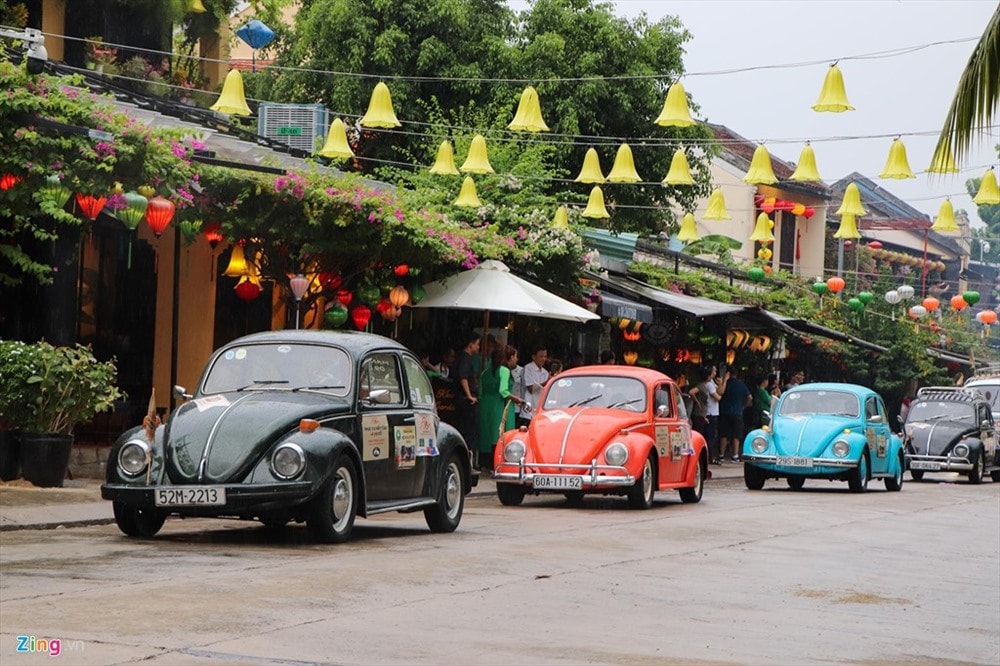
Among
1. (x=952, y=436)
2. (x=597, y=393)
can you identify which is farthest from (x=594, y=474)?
(x=952, y=436)

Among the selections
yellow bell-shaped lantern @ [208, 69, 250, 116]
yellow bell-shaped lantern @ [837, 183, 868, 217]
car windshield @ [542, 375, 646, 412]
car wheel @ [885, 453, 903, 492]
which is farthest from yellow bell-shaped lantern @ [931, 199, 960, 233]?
yellow bell-shaped lantern @ [208, 69, 250, 116]

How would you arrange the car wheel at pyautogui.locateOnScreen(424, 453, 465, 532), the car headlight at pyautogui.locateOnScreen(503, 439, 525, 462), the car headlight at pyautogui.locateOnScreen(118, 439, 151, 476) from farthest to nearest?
1. the car headlight at pyautogui.locateOnScreen(503, 439, 525, 462)
2. the car wheel at pyautogui.locateOnScreen(424, 453, 465, 532)
3. the car headlight at pyautogui.locateOnScreen(118, 439, 151, 476)

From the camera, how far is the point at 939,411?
3359 centimetres

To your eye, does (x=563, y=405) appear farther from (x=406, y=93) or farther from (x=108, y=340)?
(x=406, y=93)

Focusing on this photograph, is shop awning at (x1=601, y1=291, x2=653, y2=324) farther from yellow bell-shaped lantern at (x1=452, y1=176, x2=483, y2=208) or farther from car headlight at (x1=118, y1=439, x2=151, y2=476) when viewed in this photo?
car headlight at (x1=118, y1=439, x2=151, y2=476)

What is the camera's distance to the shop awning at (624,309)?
1137 inches

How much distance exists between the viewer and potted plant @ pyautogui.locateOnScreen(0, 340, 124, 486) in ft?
56.2

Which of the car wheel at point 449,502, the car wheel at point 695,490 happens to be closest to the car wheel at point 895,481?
the car wheel at point 695,490

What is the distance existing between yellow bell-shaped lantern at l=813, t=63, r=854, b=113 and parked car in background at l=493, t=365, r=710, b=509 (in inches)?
153

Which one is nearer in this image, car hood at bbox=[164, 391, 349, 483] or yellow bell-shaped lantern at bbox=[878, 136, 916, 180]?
car hood at bbox=[164, 391, 349, 483]

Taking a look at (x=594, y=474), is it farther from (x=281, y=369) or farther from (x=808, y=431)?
(x=808, y=431)

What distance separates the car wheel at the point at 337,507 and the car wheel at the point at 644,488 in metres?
6.19

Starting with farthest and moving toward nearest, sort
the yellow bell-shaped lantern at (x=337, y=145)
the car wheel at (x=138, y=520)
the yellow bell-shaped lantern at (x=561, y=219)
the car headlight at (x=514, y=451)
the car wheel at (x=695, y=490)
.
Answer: the yellow bell-shaped lantern at (x=561, y=219), the yellow bell-shaped lantern at (x=337, y=145), the car wheel at (x=695, y=490), the car headlight at (x=514, y=451), the car wheel at (x=138, y=520)

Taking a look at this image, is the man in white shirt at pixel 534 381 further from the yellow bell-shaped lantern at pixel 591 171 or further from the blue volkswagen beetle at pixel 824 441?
the blue volkswagen beetle at pixel 824 441
